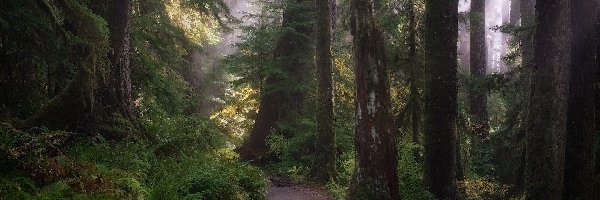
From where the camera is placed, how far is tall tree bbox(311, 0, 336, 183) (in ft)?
47.6

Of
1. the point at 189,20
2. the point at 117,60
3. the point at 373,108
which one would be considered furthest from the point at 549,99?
the point at 189,20

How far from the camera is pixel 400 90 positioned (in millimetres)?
16000

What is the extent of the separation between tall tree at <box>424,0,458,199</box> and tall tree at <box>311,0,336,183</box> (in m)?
3.41

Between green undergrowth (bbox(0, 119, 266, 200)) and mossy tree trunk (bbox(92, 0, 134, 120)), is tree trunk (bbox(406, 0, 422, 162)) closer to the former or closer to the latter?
green undergrowth (bbox(0, 119, 266, 200))

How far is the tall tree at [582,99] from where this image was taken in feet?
32.8

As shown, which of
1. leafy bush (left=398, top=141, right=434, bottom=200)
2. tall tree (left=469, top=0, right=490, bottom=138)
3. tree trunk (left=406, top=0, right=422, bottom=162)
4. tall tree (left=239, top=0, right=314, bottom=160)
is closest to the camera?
leafy bush (left=398, top=141, right=434, bottom=200)

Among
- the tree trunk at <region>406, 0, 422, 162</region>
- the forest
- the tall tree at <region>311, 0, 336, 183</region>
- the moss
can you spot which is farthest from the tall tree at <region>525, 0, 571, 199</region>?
the moss

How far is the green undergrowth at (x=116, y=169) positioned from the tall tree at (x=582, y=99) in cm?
676

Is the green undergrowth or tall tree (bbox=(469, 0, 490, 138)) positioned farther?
tall tree (bbox=(469, 0, 490, 138))

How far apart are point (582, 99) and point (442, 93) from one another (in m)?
3.00

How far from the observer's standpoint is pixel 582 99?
33.2ft

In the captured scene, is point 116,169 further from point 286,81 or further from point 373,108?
point 286,81

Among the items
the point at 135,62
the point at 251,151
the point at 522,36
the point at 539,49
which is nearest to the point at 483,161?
the point at 522,36

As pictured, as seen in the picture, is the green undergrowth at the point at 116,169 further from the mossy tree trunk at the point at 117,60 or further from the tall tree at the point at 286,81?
the tall tree at the point at 286,81
